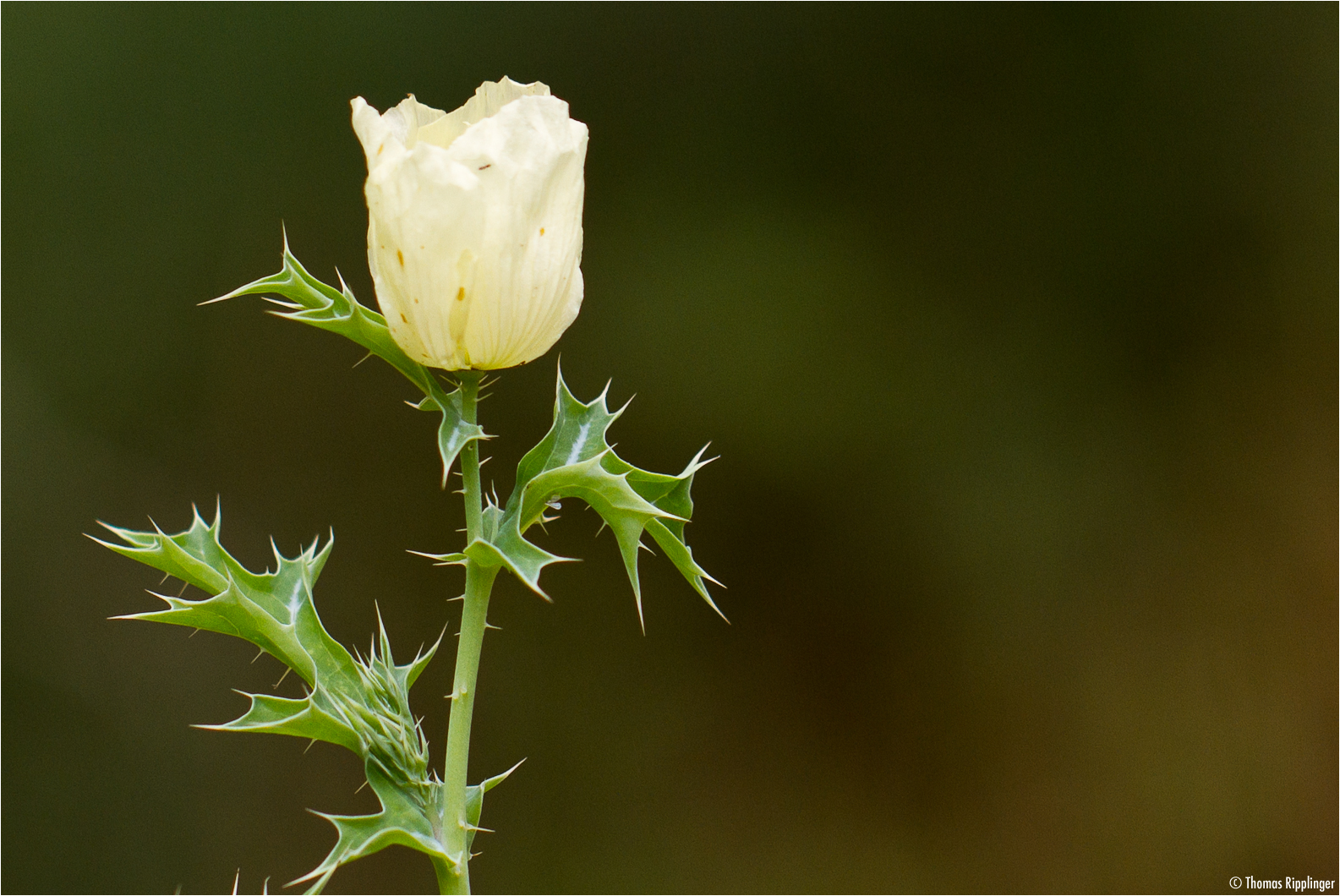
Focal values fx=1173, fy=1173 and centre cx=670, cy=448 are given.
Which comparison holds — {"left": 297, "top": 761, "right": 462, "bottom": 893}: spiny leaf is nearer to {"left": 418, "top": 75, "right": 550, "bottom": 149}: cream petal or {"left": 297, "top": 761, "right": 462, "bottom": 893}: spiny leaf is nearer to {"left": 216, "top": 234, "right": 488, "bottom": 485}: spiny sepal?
{"left": 216, "top": 234, "right": 488, "bottom": 485}: spiny sepal

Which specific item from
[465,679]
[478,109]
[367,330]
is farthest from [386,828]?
[478,109]

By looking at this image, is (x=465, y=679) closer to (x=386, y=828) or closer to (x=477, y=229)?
(x=386, y=828)

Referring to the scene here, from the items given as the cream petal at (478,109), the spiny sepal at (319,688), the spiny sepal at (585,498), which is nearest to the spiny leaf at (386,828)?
the spiny sepal at (319,688)

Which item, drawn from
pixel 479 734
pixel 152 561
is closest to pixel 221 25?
pixel 479 734

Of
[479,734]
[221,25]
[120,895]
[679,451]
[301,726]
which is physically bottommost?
[301,726]

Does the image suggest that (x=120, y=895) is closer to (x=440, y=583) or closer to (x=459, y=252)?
(x=440, y=583)
